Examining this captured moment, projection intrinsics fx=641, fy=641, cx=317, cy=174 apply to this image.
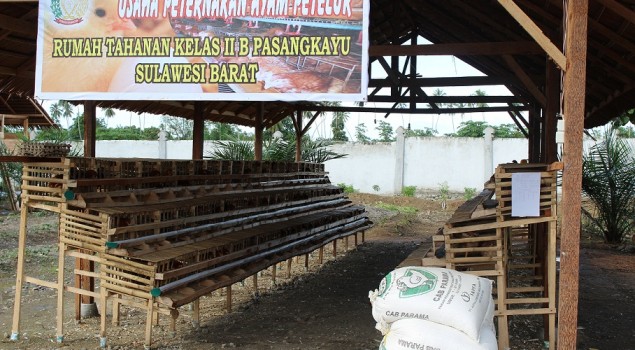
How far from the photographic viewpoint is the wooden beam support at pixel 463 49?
711 centimetres

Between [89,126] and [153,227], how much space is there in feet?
6.86

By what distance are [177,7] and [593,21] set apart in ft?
13.3

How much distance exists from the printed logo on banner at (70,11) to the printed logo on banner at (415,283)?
12.1ft

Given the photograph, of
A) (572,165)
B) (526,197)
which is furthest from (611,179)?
(572,165)

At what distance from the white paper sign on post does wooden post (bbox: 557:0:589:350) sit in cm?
86

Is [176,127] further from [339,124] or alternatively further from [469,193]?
[469,193]

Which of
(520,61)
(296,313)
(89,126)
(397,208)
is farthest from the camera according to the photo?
(397,208)

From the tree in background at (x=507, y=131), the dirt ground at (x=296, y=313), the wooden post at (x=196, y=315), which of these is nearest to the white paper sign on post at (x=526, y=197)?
the dirt ground at (x=296, y=313)

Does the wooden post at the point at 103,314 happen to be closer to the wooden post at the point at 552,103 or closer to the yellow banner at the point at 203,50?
the yellow banner at the point at 203,50

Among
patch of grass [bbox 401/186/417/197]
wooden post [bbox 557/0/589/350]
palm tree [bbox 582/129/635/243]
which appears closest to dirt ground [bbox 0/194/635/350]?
palm tree [bbox 582/129/635/243]

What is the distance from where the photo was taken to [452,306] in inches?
174

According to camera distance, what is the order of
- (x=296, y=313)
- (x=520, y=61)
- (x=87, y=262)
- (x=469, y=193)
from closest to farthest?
(x=87, y=262) → (x=296, y=313) → (x=520, y=61) → (x=469, y=193)

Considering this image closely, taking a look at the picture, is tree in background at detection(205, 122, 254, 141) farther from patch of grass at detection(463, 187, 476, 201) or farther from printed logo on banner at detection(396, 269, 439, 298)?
printed logo on banner at detection(396, 269, 439, 298)

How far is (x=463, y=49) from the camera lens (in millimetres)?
7148
